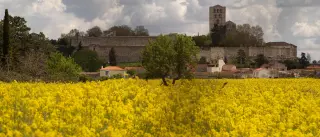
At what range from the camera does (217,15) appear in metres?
177

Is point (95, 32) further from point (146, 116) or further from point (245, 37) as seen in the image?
point (146, 116)

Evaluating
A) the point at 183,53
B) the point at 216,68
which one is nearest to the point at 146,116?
the point at 183,53

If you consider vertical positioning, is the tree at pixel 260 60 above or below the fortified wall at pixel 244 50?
below

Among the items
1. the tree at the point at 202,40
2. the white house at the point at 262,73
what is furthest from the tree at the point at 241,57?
the white house at the point at 262,73

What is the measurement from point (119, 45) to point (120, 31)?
18482mm

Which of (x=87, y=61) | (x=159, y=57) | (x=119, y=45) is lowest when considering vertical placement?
(x=87, y=61)

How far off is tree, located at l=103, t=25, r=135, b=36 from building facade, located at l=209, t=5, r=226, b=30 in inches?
970

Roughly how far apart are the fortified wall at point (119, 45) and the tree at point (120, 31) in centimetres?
1231

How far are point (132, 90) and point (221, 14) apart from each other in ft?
536

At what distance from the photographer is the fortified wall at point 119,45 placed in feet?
478

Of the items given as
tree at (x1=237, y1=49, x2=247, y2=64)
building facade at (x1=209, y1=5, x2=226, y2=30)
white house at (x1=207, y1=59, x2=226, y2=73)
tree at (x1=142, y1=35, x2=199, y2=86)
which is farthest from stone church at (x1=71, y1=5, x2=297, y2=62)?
tree at (x1=142, y1=35, x2=199, y2=86)

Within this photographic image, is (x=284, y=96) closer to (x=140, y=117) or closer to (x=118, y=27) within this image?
(x=140, y=117)

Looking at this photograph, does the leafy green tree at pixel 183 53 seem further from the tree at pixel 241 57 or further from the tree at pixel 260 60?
the tree at pixel 241 57

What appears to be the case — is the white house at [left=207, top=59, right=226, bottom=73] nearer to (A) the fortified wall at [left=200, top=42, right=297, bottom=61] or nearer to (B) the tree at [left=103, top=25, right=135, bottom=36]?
(A) the fortified wall at [left=200, top=42, right=297, bottom=61]
